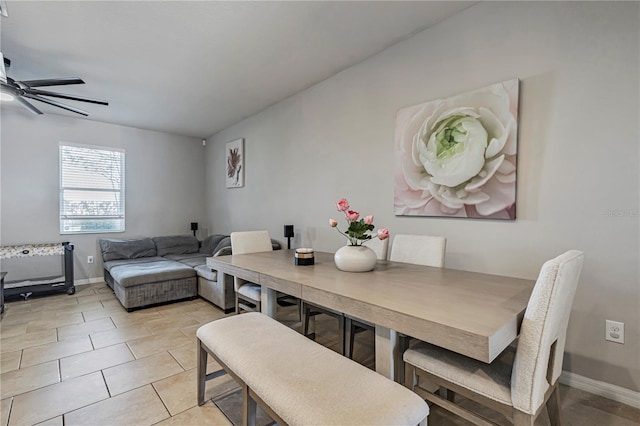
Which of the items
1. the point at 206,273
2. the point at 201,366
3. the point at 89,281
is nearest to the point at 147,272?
the point at 206,273

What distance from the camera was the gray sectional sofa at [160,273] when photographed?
359 centimetres

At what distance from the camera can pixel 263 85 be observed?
146 inches

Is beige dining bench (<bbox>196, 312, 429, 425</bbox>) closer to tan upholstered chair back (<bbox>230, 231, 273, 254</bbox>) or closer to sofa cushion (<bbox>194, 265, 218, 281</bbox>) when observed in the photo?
tan upholstered chair back (<bbox>230, 231, 273, 254</bbox>)

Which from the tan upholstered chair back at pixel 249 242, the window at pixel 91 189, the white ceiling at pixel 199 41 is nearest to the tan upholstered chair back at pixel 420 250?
the tan upholstered chair back at pixel 249 242

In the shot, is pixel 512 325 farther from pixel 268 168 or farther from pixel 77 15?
pixel 268 168

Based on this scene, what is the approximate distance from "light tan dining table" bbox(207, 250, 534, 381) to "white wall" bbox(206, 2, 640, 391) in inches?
21.8

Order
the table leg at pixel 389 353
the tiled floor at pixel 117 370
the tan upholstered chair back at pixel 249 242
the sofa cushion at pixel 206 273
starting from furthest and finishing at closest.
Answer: the sofa cushion at pixel 206 273
the tan upholstered chair back at pixel 249 242
the tiled floor at pixel 117 370
the table leg at pixel 389 353

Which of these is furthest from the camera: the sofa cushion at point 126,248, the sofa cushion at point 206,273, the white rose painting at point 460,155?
the sofa cushion at point 126,248

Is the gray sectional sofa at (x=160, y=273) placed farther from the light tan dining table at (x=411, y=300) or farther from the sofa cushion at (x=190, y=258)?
the light tan dining table at (x=411, y=300)

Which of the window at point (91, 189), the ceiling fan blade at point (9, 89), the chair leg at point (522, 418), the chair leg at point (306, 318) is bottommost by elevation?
the chair leg at point (306, 318)

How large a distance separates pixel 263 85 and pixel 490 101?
2.56 m

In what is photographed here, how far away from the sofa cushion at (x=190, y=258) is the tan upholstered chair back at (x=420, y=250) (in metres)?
3.09

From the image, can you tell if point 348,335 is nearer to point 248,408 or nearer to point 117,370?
point 248,408

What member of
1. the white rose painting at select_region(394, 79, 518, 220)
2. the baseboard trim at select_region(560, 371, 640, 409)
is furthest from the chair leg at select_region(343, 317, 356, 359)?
the baseboard trim at select_region(560, 371, 640, 409)
